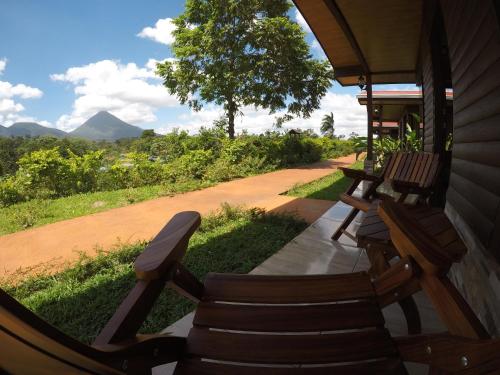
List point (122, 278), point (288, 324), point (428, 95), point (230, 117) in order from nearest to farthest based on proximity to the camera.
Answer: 1. point (288, 324)
2. point (122, 278)
3. point (428, 95)
4. point (230, 117)

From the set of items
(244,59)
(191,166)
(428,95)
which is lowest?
(191,166)

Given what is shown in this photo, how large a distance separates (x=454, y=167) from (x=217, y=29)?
1412 cm

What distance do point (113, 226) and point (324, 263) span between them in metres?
3.24

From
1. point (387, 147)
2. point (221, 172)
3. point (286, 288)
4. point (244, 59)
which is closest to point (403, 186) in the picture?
point (286, 288)

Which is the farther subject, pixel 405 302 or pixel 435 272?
pixel 405 302

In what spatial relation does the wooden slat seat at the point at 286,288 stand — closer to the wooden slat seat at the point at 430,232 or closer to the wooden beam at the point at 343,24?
the wooden slat seat at the point at 430,232

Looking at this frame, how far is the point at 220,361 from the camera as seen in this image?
1141 mm

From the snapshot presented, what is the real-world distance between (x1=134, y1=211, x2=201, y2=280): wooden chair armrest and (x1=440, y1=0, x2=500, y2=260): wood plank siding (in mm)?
1569

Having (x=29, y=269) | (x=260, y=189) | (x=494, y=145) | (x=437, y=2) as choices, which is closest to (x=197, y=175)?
(x=260, y=189)

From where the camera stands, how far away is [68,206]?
20.3 feet

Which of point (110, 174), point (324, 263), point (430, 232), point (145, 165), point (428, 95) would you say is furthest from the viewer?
point (145, 165)

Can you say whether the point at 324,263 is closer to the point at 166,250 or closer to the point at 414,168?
the point at 414,168

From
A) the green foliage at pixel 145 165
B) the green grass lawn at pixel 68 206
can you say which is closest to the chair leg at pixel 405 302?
the green grass lawn at pixel 68 206

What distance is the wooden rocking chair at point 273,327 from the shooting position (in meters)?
0.68
